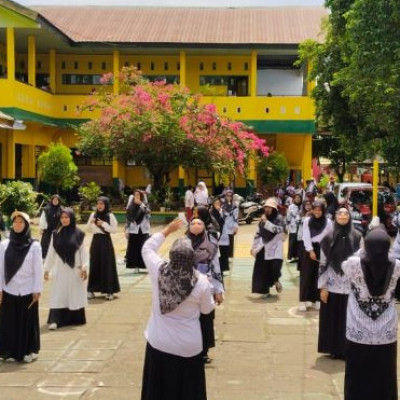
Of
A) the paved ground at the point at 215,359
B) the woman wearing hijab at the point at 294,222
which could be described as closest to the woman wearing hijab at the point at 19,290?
the paved ground at the point at 215,359

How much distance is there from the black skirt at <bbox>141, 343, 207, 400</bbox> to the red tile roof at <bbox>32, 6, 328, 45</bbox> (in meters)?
25.9

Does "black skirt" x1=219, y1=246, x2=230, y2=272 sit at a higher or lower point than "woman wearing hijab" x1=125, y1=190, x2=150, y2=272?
lower

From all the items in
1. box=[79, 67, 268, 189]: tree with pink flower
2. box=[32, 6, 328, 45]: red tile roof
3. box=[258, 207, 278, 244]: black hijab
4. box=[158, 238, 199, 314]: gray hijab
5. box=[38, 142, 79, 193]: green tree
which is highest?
box=[32, 6, 328, 45]: red tile roof

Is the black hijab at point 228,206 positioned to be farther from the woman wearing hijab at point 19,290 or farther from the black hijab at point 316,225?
the woman wearing hijab at point 19,290

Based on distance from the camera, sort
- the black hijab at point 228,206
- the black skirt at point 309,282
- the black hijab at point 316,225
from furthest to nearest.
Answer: the black hijab at point 228,206 < the black skirt at point 309,282 < the black hijab at point 316,225

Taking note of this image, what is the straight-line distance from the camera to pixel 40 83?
105 ft

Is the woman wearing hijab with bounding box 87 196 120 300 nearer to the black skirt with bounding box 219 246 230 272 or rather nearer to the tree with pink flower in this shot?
the black skirt with bounding box 219 246 230 272

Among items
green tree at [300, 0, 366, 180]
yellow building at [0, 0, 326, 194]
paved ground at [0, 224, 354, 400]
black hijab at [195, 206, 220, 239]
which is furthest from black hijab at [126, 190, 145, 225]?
yellow building at [0, 0, 326, 194]

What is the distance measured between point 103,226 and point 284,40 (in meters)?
21.2

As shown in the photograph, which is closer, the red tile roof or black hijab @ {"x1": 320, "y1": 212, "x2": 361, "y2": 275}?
black hijab @ {"x1": 320, "y1": 212, "x2": 361, "y2": 275}

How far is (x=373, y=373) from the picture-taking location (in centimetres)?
498

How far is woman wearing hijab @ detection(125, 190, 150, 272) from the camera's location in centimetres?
1286

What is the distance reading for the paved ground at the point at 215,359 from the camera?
6238mm

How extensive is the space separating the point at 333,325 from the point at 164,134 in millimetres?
16389
